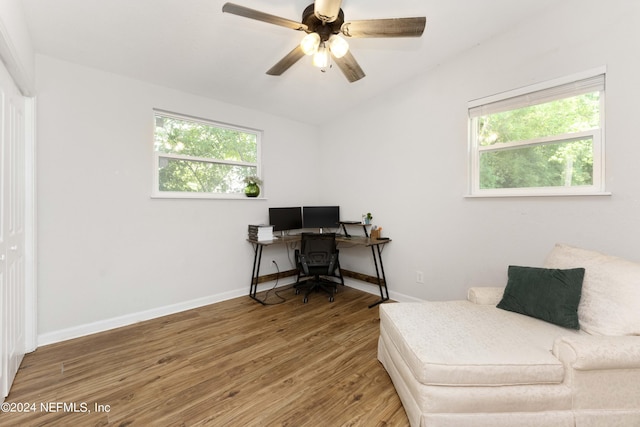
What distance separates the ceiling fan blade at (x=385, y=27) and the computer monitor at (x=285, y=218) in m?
2.39

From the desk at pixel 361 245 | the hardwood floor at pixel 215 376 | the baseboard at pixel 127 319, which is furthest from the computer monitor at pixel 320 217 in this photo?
the hardwood floor at pixel 215 376

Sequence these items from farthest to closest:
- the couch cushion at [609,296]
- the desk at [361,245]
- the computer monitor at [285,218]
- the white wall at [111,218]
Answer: the computer monitor at [285,218] → the desk at [361,245] → the white wall at [111,218] → the couch cushion at [609,296]

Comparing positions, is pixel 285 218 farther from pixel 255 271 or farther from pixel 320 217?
pixel 255 271

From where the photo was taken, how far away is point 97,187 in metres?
2.53

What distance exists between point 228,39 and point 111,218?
6.69ft

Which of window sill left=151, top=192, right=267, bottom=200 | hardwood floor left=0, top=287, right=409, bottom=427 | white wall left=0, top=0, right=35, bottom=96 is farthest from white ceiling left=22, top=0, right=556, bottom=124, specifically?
hardwood floor left=0, top=287, right=409, bottom=427

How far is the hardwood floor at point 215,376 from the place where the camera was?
1.51 metres

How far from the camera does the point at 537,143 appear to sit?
2.26m

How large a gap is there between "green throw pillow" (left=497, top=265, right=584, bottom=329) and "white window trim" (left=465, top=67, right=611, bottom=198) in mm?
734

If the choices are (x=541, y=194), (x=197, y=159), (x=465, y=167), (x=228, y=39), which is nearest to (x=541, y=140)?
(x=541, y=194)

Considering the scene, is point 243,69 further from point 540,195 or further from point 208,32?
point 540,195

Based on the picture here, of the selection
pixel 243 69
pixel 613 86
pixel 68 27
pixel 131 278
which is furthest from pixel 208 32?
pixel 613 86

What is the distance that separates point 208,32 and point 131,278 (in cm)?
245

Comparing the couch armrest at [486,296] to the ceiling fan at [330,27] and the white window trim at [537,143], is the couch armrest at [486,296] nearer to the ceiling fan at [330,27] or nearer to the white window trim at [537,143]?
the white window trim at [537,143]
